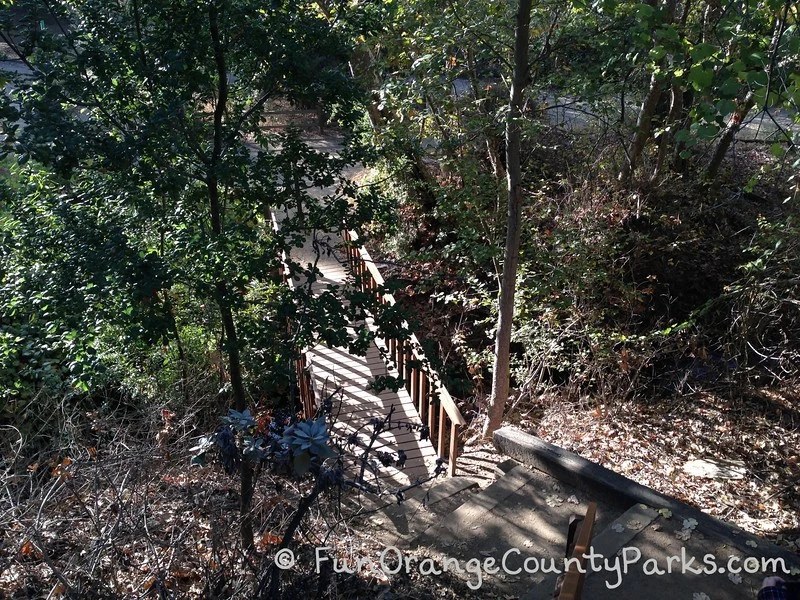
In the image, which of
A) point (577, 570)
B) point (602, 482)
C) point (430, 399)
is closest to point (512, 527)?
point (602, 482)

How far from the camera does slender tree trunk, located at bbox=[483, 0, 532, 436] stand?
4.77m

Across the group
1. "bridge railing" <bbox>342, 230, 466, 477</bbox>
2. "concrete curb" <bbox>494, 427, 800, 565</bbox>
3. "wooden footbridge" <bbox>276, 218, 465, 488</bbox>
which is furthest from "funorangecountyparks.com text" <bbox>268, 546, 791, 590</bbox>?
"wooden footbridge" <bbox>276, 218, 465, 488</bbox>

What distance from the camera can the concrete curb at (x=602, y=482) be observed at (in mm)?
3768

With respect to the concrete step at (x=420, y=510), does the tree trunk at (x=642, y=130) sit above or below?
above

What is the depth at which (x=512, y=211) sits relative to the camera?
5.32 metres

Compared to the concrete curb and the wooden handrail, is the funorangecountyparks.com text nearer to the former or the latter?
the concrete curb

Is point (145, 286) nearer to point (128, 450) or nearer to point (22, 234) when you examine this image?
point (22, 234)

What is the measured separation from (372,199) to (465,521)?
2.39m

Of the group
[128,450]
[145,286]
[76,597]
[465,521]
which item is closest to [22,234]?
[145,286]

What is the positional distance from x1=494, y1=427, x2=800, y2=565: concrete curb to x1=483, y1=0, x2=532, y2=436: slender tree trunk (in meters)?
0.82

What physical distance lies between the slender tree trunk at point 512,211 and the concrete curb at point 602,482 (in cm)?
82

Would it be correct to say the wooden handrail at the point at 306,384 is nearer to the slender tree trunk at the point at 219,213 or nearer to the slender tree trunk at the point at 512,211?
the slender tree trunk at the point at 512,211

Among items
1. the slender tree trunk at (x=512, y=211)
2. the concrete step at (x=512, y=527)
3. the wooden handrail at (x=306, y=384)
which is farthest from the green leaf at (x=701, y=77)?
the wooden handrail at (x=306, y=384)

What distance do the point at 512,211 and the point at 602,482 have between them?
7.32ft
